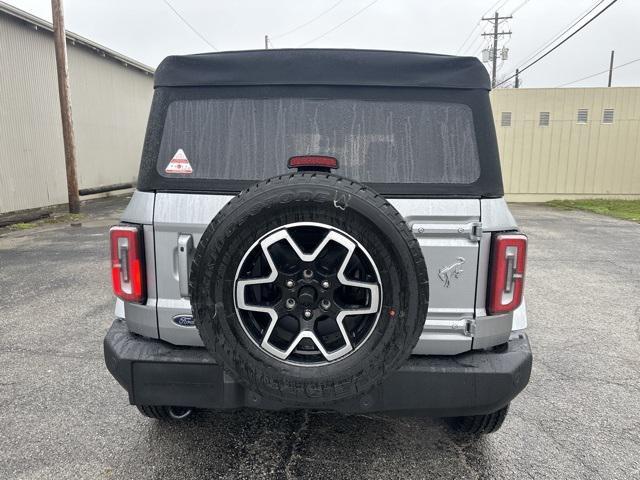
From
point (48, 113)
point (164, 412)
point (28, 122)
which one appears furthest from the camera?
point (48, 113)

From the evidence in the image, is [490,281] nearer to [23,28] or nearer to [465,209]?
[465,209]

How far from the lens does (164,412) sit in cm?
279

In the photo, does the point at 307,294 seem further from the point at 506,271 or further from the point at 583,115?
the point at 583,115

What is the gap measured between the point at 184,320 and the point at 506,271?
153cm

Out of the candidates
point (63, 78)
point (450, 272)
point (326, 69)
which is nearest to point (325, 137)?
point (326, 69)

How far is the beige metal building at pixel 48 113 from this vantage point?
1277cm

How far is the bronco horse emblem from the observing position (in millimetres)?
2158

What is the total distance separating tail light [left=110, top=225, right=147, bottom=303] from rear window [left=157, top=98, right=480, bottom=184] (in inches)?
13.1

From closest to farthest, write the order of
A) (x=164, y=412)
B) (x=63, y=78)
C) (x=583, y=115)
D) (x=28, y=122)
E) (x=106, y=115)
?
1. (x=164, y=412)
2. (x=63, y=78)
3. (x=28, y=122)
4. (x=583, y=115)
5. (x=106, y=115)

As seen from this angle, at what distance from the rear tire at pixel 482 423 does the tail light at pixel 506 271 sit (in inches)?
27.1

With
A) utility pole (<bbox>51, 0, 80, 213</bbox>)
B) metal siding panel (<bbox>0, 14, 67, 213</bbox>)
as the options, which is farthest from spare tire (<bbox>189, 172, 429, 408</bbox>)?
metal siding panel (<bbox>0, 14, 67, 213</bbox>)

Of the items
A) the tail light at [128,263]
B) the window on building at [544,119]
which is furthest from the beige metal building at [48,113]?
the window on building at [544,119]

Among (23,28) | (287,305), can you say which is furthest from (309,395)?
(23,28)

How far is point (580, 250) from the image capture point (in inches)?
344
